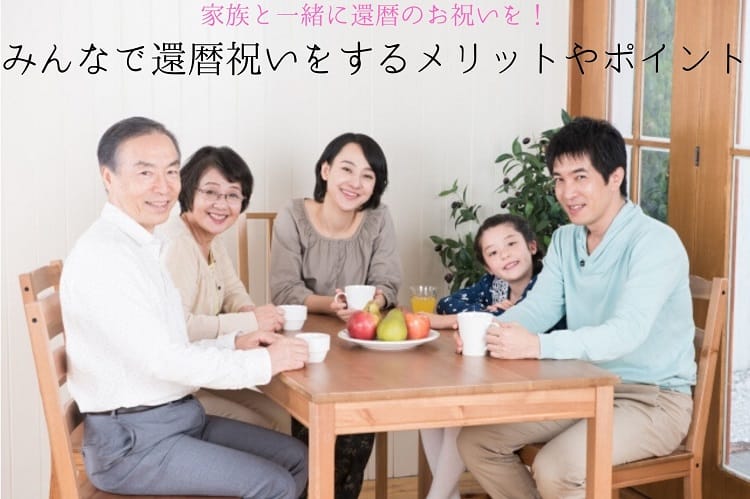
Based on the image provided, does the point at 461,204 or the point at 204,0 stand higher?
the point at 204,0

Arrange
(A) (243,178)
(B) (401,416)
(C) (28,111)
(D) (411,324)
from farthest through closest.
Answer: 1. (C) (28,111)
2. (A) (243,178)
3. (D) (411,324)
4. (B) (401,416)

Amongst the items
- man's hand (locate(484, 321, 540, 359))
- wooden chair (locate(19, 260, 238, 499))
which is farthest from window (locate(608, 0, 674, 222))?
wooden chair (locate(19, 260, 238, 499))

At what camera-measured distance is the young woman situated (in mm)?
2980

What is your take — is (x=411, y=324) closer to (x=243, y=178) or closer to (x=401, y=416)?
(x=401, y=416)

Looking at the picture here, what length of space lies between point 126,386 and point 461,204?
73.0 inches

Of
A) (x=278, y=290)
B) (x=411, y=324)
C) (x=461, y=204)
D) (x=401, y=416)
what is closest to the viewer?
(x=401, y=416)

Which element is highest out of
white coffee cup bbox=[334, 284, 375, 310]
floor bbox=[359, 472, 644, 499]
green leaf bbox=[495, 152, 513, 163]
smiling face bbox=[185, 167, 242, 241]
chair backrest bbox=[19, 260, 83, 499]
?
green leaf bbox=[495, 152, 513, 163]

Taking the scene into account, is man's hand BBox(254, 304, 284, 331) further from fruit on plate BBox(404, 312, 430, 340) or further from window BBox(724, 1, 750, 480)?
window BBox(724, 1, 750, 480)

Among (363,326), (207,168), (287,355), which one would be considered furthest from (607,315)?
(207,168)

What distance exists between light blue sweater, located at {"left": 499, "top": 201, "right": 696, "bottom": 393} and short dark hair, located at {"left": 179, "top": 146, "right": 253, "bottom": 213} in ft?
2.63

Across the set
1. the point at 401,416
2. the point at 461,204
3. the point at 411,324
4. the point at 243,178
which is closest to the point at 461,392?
the point at 401,416

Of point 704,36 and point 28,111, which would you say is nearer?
point 704,36

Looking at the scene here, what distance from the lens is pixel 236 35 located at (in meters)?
3.72

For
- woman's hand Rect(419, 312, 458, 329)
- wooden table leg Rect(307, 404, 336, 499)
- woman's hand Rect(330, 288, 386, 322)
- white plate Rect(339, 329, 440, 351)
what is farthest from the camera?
woman's hand Rect(330, 288, 386, 322)
